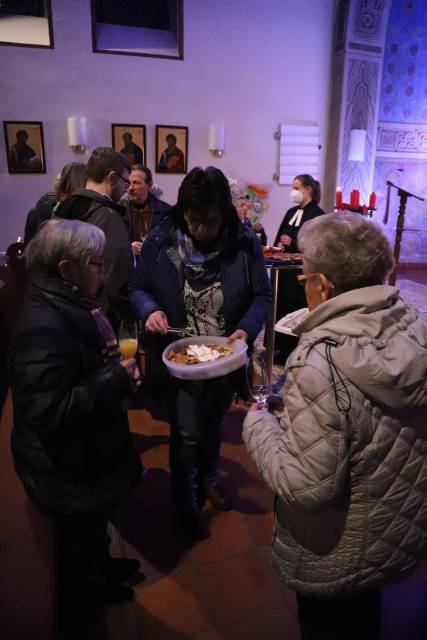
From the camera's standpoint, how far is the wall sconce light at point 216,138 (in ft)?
22.2

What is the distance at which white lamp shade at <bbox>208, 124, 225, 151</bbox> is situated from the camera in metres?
6.75

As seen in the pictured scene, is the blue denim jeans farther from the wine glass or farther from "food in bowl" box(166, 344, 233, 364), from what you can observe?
the wine glass

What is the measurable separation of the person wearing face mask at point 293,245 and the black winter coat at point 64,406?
3.04 m

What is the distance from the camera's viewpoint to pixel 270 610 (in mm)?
2002

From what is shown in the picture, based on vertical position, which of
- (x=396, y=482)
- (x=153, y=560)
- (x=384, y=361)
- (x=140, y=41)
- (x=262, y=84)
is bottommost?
(x=153, y=560)

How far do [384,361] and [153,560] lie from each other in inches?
67.3

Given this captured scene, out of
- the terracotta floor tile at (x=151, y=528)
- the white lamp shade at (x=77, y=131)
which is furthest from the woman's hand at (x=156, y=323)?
the white lamp shade at (x=77, y=131)

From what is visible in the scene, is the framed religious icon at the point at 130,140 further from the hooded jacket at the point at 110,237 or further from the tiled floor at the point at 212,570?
the tiled floor at the point at 212,570

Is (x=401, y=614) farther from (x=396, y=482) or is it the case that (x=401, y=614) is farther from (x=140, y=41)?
(x=140, y=41)

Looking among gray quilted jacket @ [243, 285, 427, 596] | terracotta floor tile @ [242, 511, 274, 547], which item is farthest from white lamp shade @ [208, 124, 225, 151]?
gray quilted jacket @ [243, 285, 427, 596]

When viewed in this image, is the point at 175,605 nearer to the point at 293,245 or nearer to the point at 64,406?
the point at 64,406

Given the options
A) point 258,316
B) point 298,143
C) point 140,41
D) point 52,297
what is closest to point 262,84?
point 298,143

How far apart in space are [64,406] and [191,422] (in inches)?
34.2

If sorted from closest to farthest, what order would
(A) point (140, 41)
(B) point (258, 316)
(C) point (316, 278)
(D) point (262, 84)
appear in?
1. (C) point (316, 278)
2. (B) point (258, 316)
3. (A) point (140, 41)
4. (D) point (262, 84)
